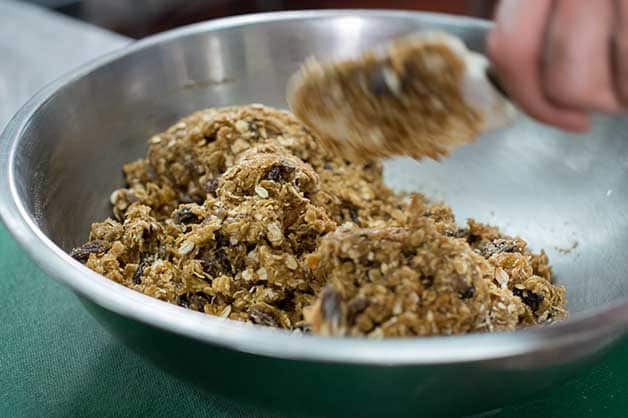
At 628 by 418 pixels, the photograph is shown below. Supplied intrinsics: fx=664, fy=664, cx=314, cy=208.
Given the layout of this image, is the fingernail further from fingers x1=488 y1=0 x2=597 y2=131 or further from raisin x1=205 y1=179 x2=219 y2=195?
raisin x1=205 y1=179 x2=219 y2=195

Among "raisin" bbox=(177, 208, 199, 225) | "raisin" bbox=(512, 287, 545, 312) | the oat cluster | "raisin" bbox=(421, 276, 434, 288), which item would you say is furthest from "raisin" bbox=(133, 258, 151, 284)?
"raisin" bbox=(512, 287, 545, 312)

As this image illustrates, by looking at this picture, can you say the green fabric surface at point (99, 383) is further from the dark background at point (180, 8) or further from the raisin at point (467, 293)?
the dark background at point (180, 8)

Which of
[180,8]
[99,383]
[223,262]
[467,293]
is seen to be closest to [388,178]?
[223,262]

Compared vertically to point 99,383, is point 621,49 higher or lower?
higher

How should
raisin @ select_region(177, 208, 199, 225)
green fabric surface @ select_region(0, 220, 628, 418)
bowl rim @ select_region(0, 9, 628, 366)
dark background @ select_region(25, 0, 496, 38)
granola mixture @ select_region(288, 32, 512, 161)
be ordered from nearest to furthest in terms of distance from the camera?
bowl rim @ select_region(0, 9, 628, 366) → granola mixture @ select_region(288, 32, 512, 161) → green fabric surface @ select_region(0, 220, 628, 418) → raisin @ select_region(177, 208, 199, 225) → dark background @ select_region(25, 0, 496, 38)

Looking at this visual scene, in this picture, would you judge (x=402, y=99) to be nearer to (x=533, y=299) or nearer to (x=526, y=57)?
(x=526, y=57)

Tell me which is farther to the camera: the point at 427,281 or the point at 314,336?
the point at 427,281

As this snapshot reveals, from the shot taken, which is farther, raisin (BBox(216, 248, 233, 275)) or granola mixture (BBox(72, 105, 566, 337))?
raisin (BBox(216, 248, 233, 275))
